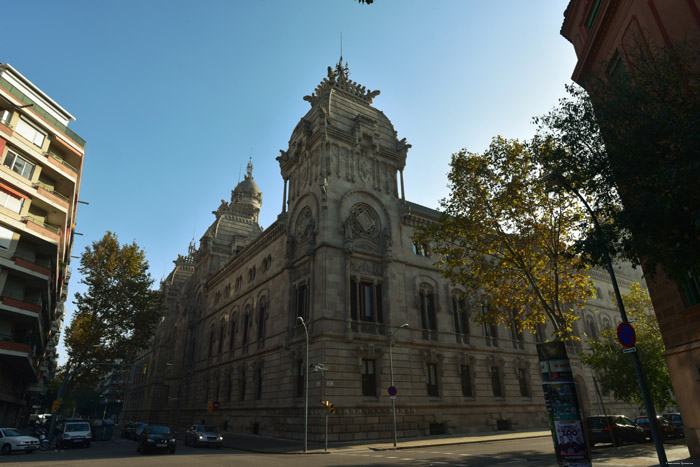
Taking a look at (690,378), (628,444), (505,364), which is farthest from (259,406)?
(690,378)

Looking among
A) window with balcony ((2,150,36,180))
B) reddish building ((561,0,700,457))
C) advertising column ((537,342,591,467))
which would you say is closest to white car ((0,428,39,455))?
window with balcony ((2,150,36,180))

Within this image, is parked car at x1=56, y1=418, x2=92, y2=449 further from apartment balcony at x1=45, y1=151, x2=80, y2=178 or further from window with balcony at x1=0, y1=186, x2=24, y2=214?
apartment balcony at x1=45, y1=151, x2=80, y2=178

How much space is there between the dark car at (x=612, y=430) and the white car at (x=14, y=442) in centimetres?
2952

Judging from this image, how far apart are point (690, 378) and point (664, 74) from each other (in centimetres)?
957

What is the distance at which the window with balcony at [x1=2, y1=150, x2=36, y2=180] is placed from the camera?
87.2 ft

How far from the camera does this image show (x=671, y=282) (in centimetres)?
1374

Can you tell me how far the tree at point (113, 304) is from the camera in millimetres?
36969

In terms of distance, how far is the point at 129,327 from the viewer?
37.8 m

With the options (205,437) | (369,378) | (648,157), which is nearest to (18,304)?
(205,437)

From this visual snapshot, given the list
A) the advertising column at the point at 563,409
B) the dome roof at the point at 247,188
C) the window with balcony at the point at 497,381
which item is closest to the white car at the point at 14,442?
the advertising column at the point at 563,409

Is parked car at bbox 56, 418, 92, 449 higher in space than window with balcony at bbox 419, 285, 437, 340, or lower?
lower

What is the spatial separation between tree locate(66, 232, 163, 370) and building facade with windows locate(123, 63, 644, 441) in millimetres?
8584

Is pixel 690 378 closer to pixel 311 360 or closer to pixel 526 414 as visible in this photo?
pixel 311 360

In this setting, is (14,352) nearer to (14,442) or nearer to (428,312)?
(14,442)
